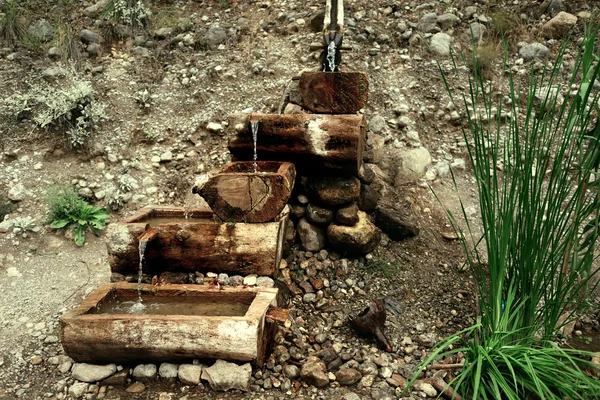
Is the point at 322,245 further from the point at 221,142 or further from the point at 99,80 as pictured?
the point at 99,80

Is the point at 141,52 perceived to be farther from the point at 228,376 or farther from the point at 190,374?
the point at 228,376

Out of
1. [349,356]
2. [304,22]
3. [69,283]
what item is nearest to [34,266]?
[69,283]

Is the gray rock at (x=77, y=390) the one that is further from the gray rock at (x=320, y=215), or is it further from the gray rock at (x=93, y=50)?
the gray rock at (x=93, y=50)

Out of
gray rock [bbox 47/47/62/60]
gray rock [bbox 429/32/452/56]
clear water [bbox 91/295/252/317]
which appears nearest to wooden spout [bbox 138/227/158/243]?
clear water [bbox 91/295/252/317]

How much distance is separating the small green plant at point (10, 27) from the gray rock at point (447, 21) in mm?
6569

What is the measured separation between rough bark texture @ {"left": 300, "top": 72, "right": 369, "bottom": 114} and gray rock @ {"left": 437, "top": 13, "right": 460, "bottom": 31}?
3.48 meters

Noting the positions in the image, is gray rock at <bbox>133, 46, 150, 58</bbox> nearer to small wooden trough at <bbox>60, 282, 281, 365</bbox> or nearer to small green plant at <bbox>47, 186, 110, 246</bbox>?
small green plant at <bbox>47, 186, 110, 246</bbox>

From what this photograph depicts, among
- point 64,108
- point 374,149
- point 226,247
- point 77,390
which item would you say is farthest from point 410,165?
point 64,108

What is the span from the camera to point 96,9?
24.6 ft

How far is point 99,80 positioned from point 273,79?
260cm

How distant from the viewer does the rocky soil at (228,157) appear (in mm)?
3139

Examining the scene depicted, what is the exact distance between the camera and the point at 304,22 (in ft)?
23.3

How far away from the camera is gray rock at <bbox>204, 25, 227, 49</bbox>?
7.04 meters

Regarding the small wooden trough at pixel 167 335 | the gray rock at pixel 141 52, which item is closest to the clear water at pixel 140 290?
the small wooden trough at pixel 167 335
